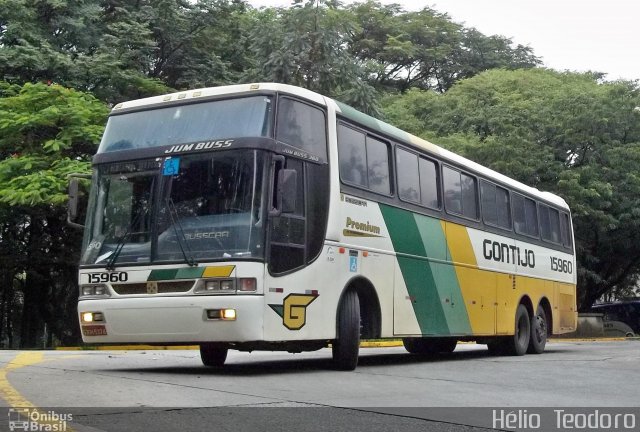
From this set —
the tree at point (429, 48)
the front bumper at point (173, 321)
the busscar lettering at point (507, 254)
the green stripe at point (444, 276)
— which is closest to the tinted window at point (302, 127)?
the front bumper at point (173, 321)

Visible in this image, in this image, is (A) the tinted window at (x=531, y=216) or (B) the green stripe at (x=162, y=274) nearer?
(B) the green stripe at (x=162, y=274)

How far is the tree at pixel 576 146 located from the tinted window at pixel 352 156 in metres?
18.3

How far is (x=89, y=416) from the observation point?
21.4ft

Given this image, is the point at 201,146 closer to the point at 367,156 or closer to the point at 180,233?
the point at 180,233

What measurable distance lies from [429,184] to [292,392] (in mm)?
5936

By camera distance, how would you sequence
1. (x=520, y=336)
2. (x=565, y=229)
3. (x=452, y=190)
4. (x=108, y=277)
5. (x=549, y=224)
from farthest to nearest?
(x=565, y=229) < (x=549, y=224) < (x=520, y=336) < (x=452, y=190) < (x=108, y=277)

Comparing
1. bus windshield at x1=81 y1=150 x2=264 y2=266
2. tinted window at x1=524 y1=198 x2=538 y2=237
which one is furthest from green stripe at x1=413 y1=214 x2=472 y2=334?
tinted window at x1=524 y1=198 x2=538 y2=237

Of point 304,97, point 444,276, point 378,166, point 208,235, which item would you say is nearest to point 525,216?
point 444,276

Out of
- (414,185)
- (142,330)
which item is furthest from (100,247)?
(414,185)

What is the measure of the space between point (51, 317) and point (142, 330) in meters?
20.1

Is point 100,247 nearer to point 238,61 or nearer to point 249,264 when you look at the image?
point 249,264

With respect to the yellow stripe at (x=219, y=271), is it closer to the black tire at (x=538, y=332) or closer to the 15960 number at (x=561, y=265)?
the black tire at (x=538, y=332)

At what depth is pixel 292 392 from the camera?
27.4 ft

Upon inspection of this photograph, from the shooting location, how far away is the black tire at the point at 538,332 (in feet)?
57.1
